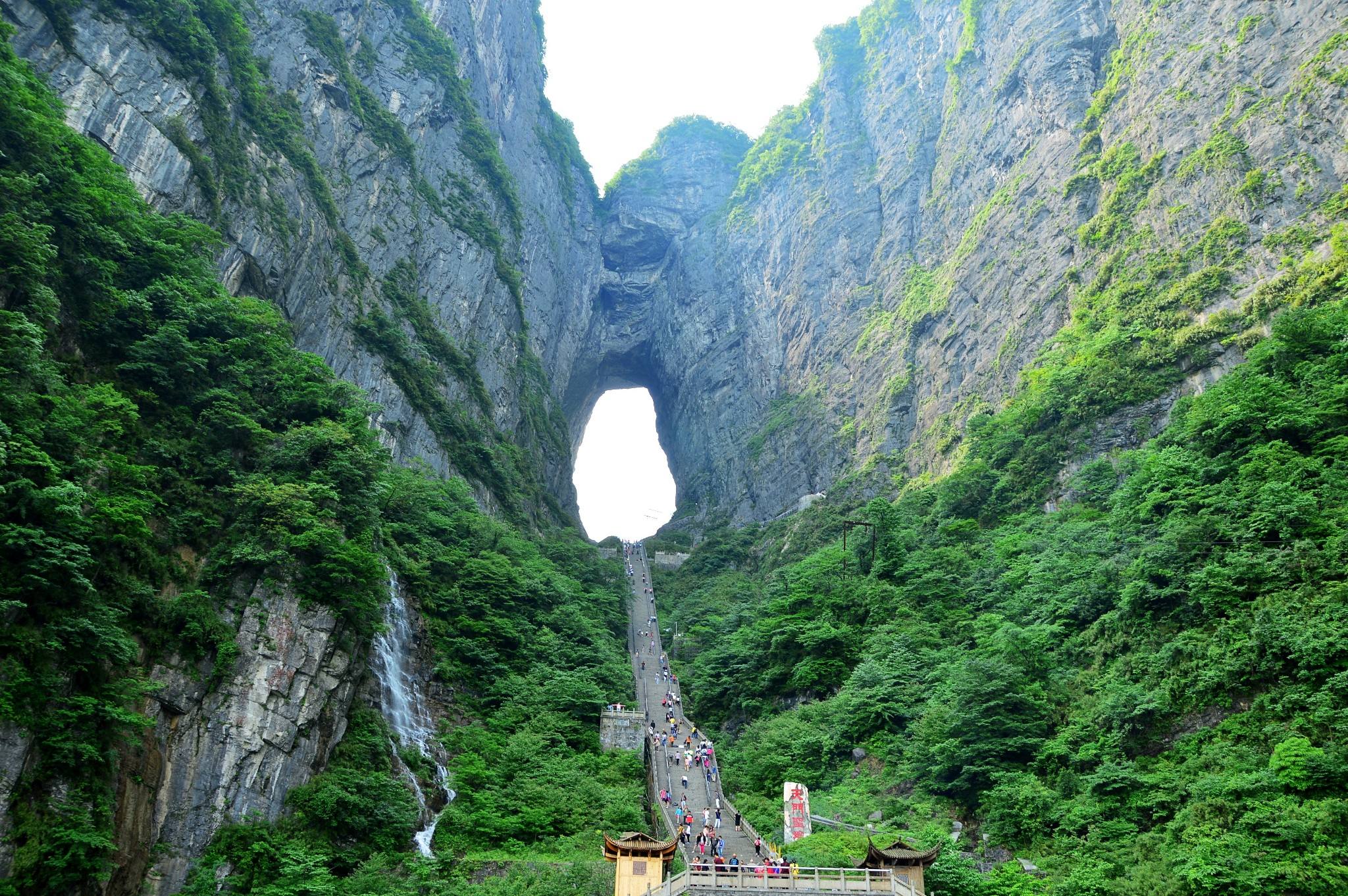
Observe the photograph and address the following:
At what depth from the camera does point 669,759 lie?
24719 millimetres

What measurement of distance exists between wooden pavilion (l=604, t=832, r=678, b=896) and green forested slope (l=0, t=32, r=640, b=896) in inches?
114

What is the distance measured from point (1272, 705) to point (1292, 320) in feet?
40.7

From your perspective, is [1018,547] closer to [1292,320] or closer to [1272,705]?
[1292,320]

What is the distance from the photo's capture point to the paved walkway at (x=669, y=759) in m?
19.4

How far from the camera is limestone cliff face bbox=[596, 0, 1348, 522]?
33938 mm

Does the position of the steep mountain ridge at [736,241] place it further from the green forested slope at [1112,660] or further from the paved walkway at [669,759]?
the green forested slope at [1112,660]

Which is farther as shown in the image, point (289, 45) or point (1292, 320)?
point (289, 45)

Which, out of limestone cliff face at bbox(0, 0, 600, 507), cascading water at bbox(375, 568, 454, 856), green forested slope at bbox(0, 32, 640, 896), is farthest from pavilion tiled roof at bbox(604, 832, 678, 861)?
limestone cliff face at bbox(0, 0, 600, 507)

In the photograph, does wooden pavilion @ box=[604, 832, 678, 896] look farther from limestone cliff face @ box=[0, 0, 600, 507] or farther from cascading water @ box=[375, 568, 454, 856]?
limestone cliff face @ box=[0, 0, 600, 507]

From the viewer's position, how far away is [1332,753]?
42.6ft

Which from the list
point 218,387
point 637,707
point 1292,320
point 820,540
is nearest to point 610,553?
point 820,540

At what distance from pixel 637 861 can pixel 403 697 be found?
33.8ft

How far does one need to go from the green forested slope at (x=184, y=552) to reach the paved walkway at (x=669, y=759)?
3.51 ft

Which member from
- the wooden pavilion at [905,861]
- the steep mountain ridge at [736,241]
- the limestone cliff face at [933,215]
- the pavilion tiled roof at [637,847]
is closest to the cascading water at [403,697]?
the steep mountain ridge at [736,241]
